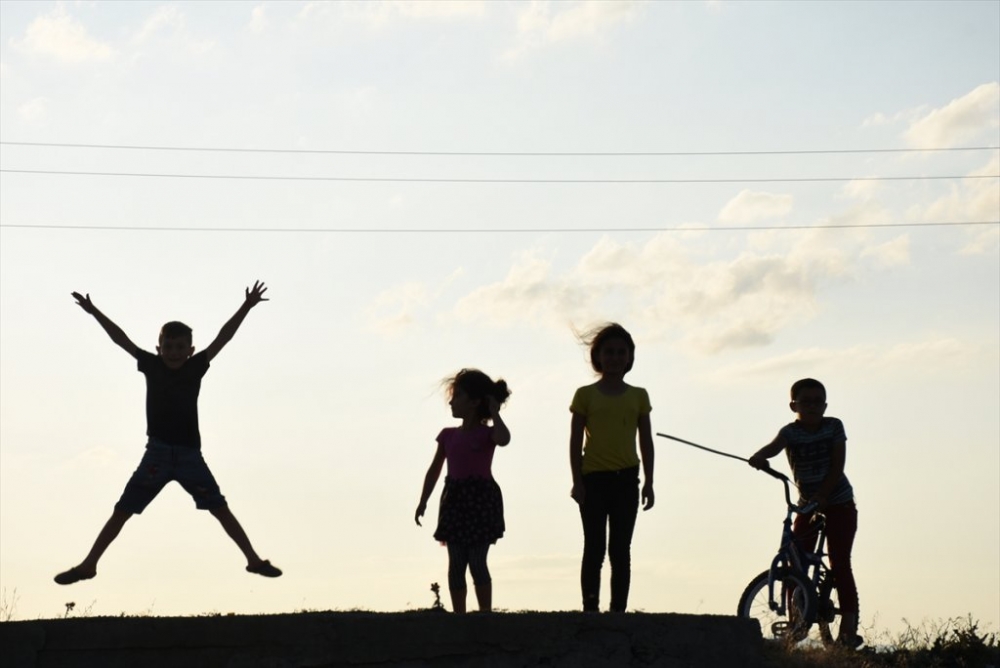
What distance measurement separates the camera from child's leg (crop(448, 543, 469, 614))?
9.95m

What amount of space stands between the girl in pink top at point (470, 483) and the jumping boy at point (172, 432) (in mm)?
1280

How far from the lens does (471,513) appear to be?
9977 mm

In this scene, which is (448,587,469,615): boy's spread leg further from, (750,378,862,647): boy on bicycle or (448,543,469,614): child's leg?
A: (750,378,862,647): boy on bicycle

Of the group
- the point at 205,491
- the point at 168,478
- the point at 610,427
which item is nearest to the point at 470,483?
the point at 610,427

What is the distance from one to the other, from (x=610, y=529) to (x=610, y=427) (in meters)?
0.71

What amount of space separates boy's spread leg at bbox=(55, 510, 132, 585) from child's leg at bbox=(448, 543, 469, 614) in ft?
7.29

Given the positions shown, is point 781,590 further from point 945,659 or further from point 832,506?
point 945,659

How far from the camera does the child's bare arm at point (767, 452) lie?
10.8 metres

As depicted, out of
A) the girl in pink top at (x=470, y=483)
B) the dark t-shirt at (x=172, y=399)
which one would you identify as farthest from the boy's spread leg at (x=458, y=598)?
the dark t-shirt at (x=172, y=399)

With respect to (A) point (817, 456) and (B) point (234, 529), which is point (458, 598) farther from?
(A) point (817, 456)

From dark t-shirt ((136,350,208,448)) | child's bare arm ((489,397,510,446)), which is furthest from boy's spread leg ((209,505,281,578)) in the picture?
child's bare arm ((489,397,510,446))

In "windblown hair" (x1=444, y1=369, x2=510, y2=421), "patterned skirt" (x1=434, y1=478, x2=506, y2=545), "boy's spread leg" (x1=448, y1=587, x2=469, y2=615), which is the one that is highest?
"windblown hair" (x1=444, y1=369, x2=510, y2=421)

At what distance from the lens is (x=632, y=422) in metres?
10.2

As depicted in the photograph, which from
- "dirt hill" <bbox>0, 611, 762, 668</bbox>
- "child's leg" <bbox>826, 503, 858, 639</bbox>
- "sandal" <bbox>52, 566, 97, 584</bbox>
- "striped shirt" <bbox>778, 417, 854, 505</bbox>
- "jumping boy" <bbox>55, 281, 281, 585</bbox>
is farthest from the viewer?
"striped shirt" <bbox>778, 417, 854, 505</bbox>
